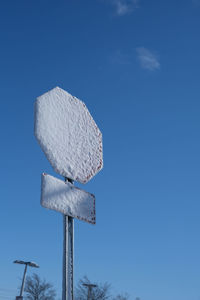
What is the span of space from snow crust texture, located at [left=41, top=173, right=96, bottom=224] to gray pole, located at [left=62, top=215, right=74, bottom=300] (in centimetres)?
7

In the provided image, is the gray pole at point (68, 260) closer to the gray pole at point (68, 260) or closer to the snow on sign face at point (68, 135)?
the gray pole at point (68, 260)

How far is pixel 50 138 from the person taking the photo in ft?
9.10

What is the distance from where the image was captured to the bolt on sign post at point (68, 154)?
260cm

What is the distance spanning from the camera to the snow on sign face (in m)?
2.76

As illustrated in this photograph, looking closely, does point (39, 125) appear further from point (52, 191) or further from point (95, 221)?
point (95, 221)

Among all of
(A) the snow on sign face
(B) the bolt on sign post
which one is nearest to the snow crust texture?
(B) the bolt on sign post

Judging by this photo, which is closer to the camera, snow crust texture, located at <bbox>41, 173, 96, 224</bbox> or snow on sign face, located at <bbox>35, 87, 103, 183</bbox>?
snow crust texture, located at <bbox>41, 173, 96, 224</bbox>

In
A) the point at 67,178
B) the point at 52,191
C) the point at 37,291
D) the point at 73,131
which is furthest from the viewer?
the point at 37,291

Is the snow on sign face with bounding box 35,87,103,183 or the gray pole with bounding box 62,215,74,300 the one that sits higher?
the snow on sign face with bounding box 35,87,103,183

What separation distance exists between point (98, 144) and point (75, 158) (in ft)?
1.03

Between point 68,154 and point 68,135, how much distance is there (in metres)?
0.15

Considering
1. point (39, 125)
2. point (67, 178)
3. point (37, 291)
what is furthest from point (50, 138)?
point (37, 291)

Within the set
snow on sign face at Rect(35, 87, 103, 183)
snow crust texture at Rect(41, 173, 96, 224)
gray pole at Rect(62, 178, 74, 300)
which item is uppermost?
snow on sign face at Rect(35, 87, 103, 183)

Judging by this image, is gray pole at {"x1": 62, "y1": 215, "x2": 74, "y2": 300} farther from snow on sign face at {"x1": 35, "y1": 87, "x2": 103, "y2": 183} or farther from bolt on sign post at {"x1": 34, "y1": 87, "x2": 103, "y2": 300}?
snow on sign face at {"x1": 35, "y1": 87, "x2": 103, "y2": 183}
